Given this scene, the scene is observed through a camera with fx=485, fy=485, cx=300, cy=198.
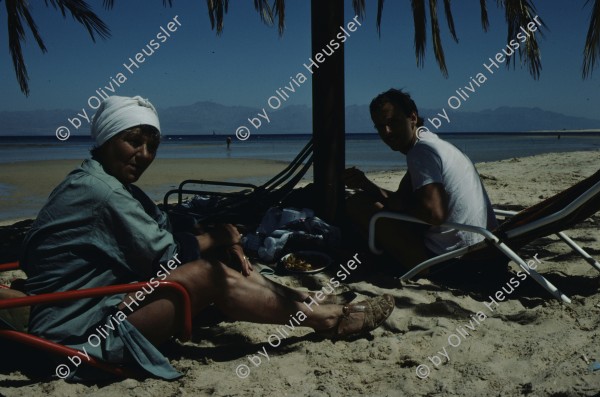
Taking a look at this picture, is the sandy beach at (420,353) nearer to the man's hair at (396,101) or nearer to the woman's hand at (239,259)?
the woman's hand at (239,259)

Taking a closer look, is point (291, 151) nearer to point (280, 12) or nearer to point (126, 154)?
point (280, 12)

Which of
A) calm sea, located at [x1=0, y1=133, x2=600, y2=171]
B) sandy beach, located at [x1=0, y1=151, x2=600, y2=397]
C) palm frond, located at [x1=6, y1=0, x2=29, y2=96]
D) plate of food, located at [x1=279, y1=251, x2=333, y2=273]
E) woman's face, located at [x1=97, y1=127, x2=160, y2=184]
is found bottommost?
sandy beach, located at [x1=0, y1=151, x2=600, y2=397]

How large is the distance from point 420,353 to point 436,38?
4.14 meters

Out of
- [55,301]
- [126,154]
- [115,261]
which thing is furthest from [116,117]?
[55,301]

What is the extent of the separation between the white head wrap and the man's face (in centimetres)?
159

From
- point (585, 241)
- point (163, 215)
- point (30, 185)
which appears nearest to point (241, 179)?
point (30, 185)

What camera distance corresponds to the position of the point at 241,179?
12.7 m

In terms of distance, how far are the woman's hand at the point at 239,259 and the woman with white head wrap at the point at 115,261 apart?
0.20m

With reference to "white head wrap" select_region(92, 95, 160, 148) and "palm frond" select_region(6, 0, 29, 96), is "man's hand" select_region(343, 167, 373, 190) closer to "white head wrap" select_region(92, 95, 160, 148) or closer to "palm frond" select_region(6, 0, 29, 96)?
"white head wrap" select_region(92, 95, 160, 148)

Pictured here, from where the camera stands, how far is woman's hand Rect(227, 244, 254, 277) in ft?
7.98

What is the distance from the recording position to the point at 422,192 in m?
2.93

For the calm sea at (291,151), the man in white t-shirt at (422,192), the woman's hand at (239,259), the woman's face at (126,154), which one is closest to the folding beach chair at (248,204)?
the man in white t-shirt at (422,192)

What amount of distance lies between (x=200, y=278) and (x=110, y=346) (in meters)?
0.45

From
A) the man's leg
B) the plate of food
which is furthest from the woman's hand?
the plate of food
